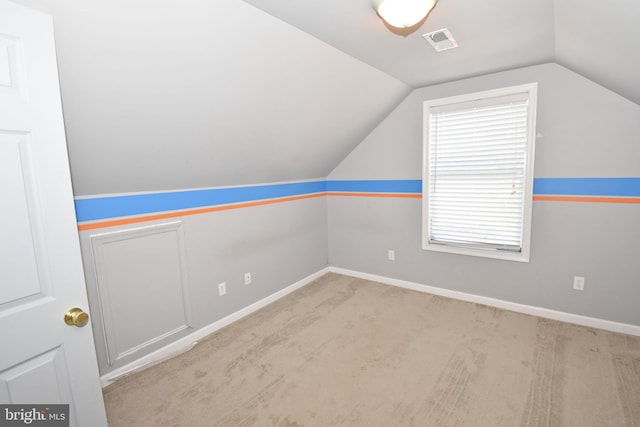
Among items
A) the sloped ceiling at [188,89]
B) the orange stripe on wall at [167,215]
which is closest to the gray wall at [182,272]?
the orange stripe on wall at [167,215]

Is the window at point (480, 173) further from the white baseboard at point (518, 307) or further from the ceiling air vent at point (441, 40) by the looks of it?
the ceiling air vent at point (441, 40)

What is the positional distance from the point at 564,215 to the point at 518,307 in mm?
963

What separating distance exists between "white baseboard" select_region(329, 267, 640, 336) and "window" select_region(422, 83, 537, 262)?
0.47 m

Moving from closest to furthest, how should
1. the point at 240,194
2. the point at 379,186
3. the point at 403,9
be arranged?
the point at 403,9, the point at 240,194, the point at 379,186

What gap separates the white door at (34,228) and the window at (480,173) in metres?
3.04

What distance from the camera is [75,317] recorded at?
116 cm

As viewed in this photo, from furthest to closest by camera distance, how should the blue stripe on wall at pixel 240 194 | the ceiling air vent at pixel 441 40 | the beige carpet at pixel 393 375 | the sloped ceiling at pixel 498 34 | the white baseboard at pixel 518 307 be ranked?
the white baseboard at pixel 518 307, the blue stripe on wall at pixel 240 194, the ceiling air vent at pixel 441 40, the beige carpet at pixel 393 375, the sloped ceiling at pixel 498 34

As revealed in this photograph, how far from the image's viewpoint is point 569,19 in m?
1.66

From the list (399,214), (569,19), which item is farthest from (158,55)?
(399,214)

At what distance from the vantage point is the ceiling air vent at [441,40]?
1969mm

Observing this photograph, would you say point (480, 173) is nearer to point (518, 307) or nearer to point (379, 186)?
point (379, 186)

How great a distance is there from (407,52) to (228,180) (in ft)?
5.91

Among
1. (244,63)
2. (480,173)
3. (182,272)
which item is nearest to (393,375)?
(182,272)

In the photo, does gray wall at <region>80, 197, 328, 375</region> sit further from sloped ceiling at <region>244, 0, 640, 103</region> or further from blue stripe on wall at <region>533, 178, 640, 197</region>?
blue stripe on wall at <region>533, 178, 640, 197</region>
